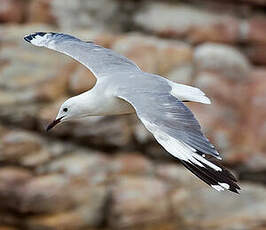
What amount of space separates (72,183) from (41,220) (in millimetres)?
376

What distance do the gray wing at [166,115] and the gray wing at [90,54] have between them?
493 mm

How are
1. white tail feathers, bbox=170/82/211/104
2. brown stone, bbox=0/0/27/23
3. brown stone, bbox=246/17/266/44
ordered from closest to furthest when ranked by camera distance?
white tail feathers, bbox=170/82/211/104, brown stone, bbox=0/0/27/23, brown stone, bbox=246/17/266/44

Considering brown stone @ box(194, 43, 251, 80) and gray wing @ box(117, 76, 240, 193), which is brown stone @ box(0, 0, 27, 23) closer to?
brown stone @ box(194, 43, 251, 80)

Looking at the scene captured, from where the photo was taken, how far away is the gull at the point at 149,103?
3.27 metres

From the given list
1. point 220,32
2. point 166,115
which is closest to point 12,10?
point 220,32

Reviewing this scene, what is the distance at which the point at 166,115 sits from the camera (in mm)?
3586

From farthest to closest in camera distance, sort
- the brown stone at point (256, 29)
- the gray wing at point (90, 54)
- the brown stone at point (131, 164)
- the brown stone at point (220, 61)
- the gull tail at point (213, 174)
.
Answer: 1. the brown stone at point (256, 29)
2. the brown stone at point (220, 61)
3. the brown stone at point (131, 164)
4. the gray wing at point (90, 54)
5. the gull tail at point (213, 174)

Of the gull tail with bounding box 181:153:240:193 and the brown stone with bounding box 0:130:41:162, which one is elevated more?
the gull tail with bounding box 181:153:240:193

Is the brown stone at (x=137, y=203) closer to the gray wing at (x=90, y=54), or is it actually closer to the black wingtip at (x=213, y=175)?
the gray wing at (x=90, y=54)

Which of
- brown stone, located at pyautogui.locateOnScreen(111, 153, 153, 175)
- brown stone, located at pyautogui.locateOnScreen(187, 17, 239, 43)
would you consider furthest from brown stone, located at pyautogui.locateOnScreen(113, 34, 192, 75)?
brown stone, located at pyautogui.locateOnScreen(111, 153, 153, 175)

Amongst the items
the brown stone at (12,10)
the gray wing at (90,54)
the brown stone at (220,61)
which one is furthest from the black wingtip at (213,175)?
the brown stone at (12,10)

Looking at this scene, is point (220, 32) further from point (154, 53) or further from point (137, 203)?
point (137, 203)

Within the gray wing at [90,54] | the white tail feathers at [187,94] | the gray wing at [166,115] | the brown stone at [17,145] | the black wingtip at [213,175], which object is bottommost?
the brown stone at [17,145]

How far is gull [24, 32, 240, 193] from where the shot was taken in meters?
3.27
